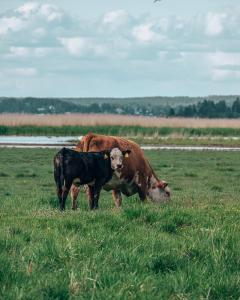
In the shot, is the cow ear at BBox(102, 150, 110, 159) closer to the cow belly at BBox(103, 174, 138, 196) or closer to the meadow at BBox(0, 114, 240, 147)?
the cow belly at BBox(103, 174, 138, 196)

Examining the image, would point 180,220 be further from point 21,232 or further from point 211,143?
point 211,143

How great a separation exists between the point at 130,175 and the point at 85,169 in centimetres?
176

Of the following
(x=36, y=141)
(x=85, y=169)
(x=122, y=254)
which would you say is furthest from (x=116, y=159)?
(x=36, y=141)

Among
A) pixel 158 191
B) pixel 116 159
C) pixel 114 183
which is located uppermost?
pixel 116 159

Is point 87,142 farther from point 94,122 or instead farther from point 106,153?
point 94,122

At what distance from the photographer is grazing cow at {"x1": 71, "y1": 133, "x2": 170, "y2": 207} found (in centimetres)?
1562

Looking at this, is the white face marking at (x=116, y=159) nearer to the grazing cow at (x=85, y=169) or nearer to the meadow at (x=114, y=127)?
the grazing cow at (x=85, y=169)

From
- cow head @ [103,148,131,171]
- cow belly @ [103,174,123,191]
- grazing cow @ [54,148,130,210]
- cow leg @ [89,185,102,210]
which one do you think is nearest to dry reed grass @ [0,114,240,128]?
cow belly @ [103,174,123,191]

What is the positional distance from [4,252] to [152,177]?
27.7 ft

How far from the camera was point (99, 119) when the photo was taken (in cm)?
6588

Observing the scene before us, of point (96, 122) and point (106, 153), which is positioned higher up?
point (106, 153)

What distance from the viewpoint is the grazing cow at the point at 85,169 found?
14.0 m

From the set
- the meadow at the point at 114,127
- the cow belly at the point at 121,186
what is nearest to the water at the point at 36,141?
the meadow at the point at 114,127

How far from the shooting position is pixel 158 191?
624 inches
